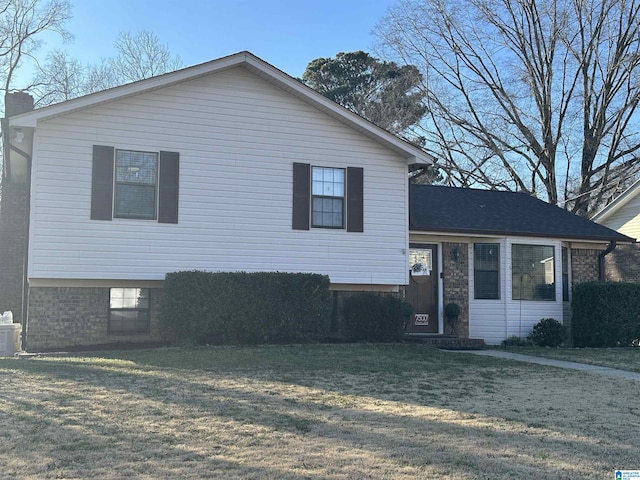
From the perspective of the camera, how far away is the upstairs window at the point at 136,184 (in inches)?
486

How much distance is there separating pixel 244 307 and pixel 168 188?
2842mm

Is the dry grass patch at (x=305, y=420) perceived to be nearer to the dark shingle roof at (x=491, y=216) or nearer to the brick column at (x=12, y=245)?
the dark shingle roof at (x=491, y=216)

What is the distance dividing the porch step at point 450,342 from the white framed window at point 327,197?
3023mm

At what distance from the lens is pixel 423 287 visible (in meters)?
15.2

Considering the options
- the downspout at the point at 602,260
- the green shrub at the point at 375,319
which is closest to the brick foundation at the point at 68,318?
the green shrub at the point at 375,319

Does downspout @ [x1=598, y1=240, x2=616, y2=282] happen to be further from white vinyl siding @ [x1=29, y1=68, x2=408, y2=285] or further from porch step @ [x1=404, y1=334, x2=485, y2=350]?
white vinyl siding @ [x1=29, y1=68, x2=408, y2=285]

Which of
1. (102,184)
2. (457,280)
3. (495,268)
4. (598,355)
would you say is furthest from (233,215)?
(598,355)

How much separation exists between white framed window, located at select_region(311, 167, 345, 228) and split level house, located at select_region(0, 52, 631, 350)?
3 cm

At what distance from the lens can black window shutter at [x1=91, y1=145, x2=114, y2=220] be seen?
12039 millimetres

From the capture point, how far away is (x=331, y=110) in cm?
1368

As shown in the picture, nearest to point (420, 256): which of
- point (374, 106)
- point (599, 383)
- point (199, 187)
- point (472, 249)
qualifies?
point (472, 249)

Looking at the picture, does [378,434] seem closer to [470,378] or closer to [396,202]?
[470,378]

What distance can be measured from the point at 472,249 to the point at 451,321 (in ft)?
6.24

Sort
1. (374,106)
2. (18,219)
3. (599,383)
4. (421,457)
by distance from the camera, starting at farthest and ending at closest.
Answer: (374,106) < (18,219) < (599,383) < (421,457)
